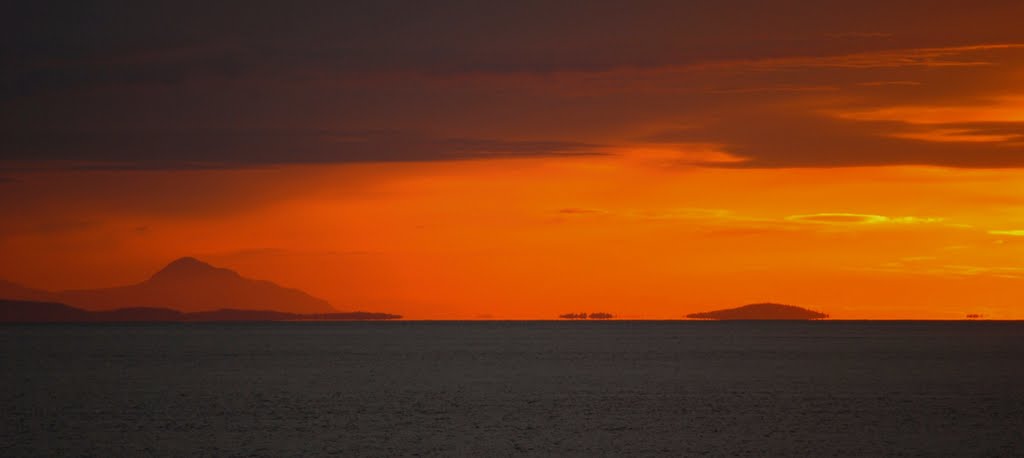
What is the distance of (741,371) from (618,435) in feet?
167

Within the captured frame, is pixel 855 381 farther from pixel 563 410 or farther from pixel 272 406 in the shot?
pixel 272 406

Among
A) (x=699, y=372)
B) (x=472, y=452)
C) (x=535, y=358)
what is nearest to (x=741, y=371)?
(x=699, y=372)

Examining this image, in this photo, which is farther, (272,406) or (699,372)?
(699,372)

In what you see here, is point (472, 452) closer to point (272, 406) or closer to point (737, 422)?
point (737, 422)

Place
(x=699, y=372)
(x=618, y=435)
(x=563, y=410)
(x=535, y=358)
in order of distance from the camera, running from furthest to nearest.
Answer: (x=535, y=358) < (x=699, y=372) < (x=563, y=410) < (x=618, y=435)

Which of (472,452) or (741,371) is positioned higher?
(741,371)

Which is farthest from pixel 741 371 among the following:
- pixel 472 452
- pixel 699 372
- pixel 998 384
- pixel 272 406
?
pixel 472 452

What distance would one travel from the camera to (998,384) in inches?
3120

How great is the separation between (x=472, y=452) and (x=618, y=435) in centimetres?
828

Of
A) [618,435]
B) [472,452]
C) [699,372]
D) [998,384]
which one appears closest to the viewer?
[472,452]

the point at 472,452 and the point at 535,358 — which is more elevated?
the point at 535,358

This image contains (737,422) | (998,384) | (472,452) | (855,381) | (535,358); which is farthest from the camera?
(535,358)

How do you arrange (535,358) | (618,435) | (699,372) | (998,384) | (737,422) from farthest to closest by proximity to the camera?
1. (535,358)
2. (699,372)
3. (998,384)
4. (737,422)
5. (618,435)

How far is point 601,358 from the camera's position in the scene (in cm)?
12888
